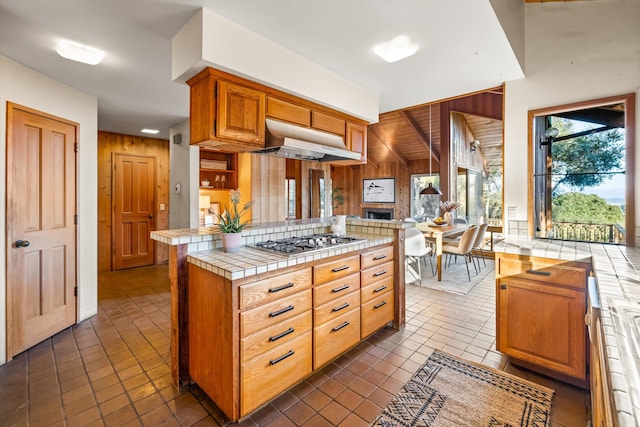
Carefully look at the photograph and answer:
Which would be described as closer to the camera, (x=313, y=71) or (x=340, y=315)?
(x=340, y=315)

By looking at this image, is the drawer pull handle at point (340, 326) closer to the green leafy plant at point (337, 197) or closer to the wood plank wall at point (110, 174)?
the wood plank wall at point (110, 174)

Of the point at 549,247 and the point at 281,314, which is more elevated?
the point at 549,247

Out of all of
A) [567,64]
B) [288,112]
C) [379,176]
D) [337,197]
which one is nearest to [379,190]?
[379,176]

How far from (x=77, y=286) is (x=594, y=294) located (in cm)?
409

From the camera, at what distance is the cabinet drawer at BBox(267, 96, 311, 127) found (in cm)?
236

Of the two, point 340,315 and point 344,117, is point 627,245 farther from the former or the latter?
point 344,117

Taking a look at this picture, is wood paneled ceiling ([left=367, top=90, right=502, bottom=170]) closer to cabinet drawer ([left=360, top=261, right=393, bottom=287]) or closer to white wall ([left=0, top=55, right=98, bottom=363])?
cabinet drawer ([left=360, top=261, right=393, bottom=287])

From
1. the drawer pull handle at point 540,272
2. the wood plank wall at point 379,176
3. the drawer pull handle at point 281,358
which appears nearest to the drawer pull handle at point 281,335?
the drawer pull handle at point 281,358

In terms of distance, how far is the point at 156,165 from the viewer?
5.41 m

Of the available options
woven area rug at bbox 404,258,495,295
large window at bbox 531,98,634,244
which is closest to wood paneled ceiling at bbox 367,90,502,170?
woven area rug at bbox 404,258,495,295

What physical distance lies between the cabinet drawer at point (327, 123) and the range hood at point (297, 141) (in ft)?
0.19

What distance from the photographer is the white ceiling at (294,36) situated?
1743mm

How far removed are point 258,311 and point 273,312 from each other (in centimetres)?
11

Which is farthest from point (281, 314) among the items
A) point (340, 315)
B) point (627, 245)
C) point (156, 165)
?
point (156, 165)
